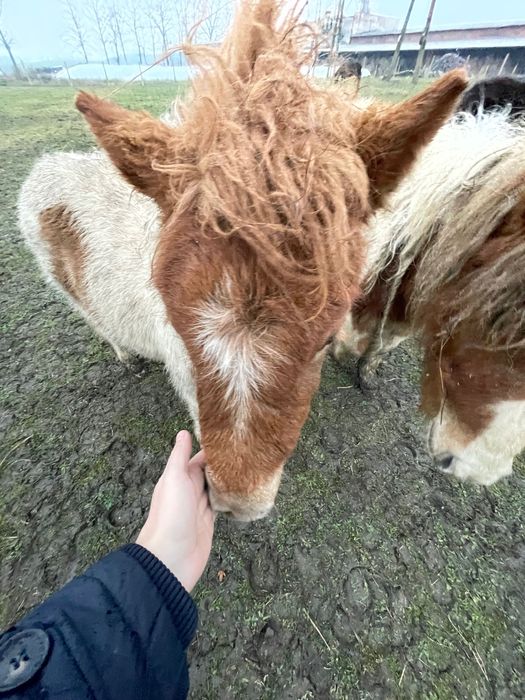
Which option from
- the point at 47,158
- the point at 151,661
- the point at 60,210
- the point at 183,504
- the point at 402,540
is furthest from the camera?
the point at 47,158

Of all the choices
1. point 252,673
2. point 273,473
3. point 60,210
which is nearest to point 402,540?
point 252,673

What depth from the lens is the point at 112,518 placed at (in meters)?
2.45

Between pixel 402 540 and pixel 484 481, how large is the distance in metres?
0.77

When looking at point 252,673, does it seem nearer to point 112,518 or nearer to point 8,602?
point 112,518

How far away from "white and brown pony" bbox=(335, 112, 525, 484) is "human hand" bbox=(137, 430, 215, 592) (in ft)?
3.98

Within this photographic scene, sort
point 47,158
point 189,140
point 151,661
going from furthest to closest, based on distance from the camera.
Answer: point 47,158
point 189,140
point 151,661

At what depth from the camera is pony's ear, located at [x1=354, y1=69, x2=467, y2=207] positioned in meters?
1.05

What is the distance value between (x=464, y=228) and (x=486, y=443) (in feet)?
3.18

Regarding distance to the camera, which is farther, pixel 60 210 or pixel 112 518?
pixel 60 210

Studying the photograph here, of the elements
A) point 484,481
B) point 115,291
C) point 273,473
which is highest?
point 273,473

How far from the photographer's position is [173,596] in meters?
1.19

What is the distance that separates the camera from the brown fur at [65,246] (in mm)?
2568

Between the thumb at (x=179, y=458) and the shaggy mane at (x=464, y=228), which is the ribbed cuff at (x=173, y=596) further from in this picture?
the shaggy mane at (x=464, y=228)

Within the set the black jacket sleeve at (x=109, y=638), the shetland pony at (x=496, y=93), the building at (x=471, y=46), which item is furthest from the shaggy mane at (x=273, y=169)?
the building at (x=471, y=46)
